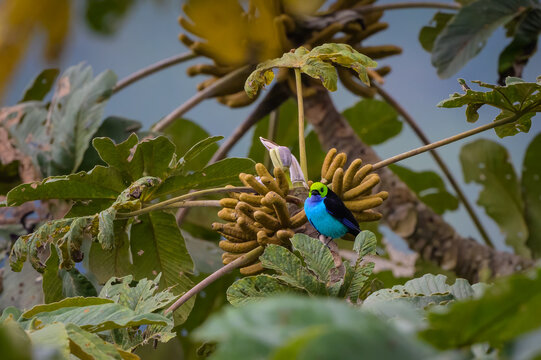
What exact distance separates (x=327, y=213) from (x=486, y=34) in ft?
2.57

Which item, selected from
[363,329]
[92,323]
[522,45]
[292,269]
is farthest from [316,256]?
[522,45]

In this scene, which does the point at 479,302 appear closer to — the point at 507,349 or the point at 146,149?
the point at 507,349

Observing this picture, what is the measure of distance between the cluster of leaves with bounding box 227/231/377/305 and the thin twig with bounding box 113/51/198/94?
836mm

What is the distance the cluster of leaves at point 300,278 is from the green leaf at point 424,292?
1.8 inches

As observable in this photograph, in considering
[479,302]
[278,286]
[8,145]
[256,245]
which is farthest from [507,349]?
[8,145]

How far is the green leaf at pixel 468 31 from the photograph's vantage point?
1152 millimetres

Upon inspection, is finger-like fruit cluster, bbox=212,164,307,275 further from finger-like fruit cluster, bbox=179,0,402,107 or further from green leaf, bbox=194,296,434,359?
finger-like fruit cluster, bbox=179,0,402,107

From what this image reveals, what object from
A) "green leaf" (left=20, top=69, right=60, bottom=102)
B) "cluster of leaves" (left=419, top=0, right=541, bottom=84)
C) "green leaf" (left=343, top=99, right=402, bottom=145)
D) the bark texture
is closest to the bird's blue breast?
the bark texture

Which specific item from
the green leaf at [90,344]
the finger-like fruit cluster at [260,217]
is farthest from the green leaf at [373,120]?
the green leaf at [90,344]

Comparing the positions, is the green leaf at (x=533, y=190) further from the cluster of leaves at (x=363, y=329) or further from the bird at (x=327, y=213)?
the cluster of leaves at (x=363, y=329)

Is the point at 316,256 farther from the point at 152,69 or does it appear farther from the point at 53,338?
the point at 152,69

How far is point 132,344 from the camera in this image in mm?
565

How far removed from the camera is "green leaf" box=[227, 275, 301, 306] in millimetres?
472

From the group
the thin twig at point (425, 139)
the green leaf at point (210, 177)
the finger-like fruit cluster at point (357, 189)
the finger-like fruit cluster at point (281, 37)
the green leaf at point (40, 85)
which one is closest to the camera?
the finger-like fruit cluster at point (357, 189)
